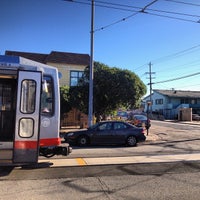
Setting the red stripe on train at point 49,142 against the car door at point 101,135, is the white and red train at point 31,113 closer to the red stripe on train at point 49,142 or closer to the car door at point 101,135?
the red stripe on train at point 49,142

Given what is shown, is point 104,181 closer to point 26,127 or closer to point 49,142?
point 49,142

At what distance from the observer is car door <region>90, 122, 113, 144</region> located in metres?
16.5

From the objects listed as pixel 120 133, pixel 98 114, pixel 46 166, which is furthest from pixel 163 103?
pixel 46 166

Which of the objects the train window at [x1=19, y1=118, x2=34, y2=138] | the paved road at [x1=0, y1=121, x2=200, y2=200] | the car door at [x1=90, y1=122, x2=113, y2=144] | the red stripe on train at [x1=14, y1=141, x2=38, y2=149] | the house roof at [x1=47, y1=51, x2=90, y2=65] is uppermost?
the house roof at [x1=47, y1=51, x2=90, y2=65]

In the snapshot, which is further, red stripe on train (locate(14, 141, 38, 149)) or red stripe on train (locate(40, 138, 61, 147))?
red stripe on train (locate(40, 138, 61, 147))

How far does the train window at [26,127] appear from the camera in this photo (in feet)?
27.0

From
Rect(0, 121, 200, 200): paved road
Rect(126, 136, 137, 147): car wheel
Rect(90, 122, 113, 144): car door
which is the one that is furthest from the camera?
Rect(126, 136, 137, 147): car wheel

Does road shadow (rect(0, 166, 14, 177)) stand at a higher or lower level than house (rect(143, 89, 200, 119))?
lower

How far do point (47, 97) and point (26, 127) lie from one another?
1.14 m

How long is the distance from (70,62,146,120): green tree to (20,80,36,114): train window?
14.7 metres

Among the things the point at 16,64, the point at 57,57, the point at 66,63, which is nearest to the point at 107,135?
the point at 16,64

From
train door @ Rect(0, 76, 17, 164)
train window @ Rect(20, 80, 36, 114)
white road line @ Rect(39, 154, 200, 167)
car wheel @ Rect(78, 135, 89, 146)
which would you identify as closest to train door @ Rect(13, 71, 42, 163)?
train window @ Rect(20, 80, 36, 114)

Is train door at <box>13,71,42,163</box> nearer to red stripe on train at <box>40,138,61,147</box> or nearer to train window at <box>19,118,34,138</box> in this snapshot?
train window at <box>19,118,34,138</box>

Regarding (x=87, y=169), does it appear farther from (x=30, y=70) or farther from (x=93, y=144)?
(x=93, y=144)
